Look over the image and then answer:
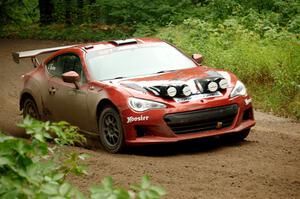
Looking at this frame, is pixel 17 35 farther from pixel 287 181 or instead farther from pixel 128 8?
pixel 287 181

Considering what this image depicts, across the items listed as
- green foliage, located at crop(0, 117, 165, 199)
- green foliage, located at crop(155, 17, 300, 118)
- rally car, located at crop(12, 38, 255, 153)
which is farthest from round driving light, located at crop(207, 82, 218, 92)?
green foliage, located at crop(0, 117, 165, 199)

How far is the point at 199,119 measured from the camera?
9156 mm

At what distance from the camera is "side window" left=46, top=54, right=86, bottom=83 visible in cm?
1066

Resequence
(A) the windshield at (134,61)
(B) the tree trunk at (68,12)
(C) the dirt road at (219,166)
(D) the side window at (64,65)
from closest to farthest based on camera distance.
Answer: (C) the dirt road at (219,166) → (A) the windshield at (134,61) → (D) the side window at (64,65) → (B) the tree trunk at (68,12)

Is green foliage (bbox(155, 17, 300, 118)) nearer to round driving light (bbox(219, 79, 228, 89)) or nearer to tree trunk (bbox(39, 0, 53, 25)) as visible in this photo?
round driving light (bbox(219, 79, 228, 89))

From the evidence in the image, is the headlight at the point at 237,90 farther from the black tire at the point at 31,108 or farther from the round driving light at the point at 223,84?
the black tire at the point at 31,108

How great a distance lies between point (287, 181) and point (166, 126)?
2185mm

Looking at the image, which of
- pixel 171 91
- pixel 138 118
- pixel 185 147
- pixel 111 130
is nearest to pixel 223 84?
pixel 171 91

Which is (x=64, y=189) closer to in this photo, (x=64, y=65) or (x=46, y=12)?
(x=64, y=65)

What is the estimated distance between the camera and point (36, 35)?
30906 mm

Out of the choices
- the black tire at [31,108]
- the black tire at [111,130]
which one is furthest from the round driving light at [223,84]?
the black tire at [31,108]

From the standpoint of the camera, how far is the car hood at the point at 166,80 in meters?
9.30

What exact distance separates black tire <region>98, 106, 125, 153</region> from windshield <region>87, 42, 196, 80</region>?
735 millimetres

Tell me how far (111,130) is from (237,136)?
1855 millimetres
